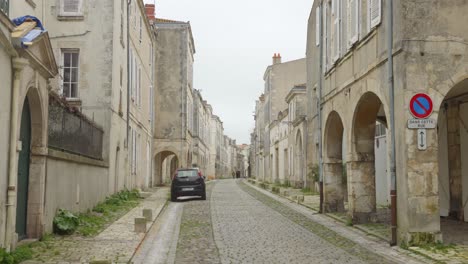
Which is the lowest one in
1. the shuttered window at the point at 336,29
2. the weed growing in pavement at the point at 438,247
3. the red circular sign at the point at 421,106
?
the weed growing in pavement at the point at 438,247

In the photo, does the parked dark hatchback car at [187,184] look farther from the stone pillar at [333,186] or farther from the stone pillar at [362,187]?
the stone pillar at [362,187]

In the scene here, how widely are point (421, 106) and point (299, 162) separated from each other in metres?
25.3

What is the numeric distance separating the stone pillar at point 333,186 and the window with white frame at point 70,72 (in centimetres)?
942

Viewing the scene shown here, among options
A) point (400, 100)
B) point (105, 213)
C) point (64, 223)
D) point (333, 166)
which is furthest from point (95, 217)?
point (400, 100)

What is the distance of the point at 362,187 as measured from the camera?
46.1 ft

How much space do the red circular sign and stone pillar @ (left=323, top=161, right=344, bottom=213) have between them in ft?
23.5

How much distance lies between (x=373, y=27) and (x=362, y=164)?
3.73 m

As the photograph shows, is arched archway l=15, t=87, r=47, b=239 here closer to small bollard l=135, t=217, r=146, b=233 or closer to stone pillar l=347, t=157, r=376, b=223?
small bollard l=135, t=217, r=146, b=233

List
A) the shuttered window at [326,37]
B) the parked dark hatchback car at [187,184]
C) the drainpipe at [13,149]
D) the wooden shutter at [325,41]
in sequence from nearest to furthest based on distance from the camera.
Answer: the drainpipe at [13,149] < the shuttered window at [326,37] < the wooden shutter at [325,41] < the parked dark hatchback car at [187,184]

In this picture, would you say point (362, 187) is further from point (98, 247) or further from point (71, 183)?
point (71, 183)

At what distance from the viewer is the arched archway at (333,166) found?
17281 mm

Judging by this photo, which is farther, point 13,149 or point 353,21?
point 353,21

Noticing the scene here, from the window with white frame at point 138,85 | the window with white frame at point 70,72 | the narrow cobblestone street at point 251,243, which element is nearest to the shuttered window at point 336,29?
the narrow cobblestone street at point 251,243

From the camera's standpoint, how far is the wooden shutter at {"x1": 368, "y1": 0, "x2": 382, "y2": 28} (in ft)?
38.1
